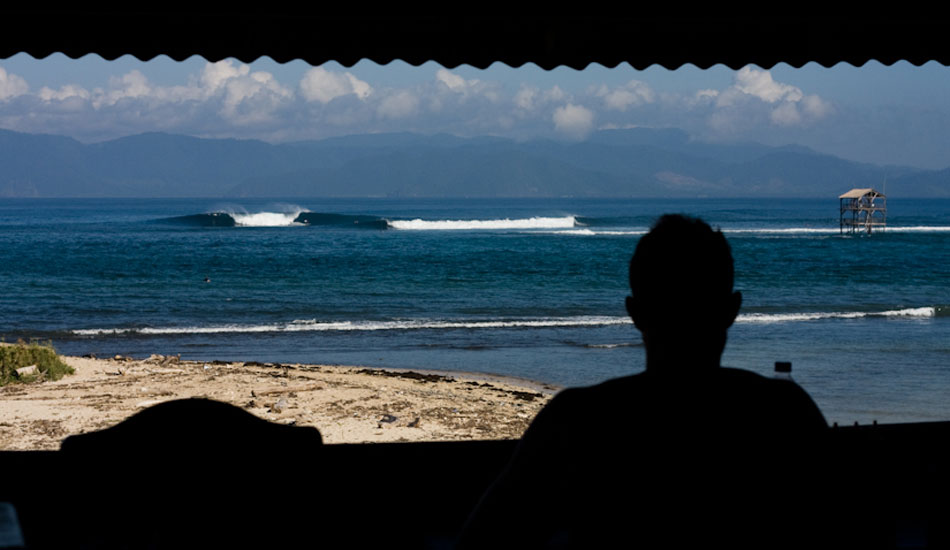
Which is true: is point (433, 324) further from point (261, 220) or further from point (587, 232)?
point (261, 220)

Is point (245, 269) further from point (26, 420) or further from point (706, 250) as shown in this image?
point (706, 250)

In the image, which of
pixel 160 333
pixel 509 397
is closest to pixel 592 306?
pixel 160 333

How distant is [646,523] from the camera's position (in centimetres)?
123

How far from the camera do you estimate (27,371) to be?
10594 millimetres

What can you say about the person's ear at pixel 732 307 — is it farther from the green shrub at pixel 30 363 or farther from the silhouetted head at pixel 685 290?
the green shrub at pixel 30 363

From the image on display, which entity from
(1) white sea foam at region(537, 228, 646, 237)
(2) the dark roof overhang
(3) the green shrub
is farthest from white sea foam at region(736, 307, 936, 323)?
(1) white sea foam at region(537, 228, 646, 237)

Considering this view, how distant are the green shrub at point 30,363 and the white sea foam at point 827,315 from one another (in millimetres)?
11901

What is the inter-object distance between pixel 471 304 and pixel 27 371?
11689mm

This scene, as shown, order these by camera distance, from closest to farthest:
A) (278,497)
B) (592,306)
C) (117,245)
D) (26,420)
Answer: (278,497)
(26,420)
(592,306)
(117,245)

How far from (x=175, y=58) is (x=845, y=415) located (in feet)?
24.2

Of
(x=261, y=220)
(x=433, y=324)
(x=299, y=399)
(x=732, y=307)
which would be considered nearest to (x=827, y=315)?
(x=433, y=324)

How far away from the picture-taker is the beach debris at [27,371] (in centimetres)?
1049

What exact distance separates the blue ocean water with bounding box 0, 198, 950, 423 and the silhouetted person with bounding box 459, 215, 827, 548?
7.90 m

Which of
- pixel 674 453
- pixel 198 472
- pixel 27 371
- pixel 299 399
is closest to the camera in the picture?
pixel 674 453
